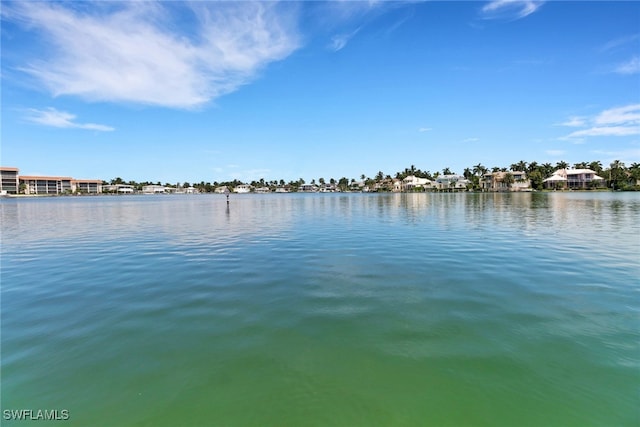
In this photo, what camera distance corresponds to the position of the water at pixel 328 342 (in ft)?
19.4

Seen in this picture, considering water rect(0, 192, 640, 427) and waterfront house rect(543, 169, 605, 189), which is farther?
waterfront house rect(543, 169, 605, 189)

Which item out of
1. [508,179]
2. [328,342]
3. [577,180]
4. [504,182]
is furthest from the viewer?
[504,182]

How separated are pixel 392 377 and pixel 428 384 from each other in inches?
27.7

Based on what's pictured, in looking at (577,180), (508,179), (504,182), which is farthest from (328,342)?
(577,180)

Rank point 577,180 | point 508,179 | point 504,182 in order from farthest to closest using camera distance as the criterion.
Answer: point 504,182 < point 508,179 < point 577,180

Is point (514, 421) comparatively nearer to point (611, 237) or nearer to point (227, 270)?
point (227, 270)

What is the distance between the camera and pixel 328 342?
324 inches

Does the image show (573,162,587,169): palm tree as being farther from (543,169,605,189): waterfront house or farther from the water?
the water

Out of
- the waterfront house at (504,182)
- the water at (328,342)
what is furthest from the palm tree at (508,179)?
the water at (328,342)

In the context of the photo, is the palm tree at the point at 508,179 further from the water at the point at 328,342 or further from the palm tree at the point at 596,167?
the water at the point at 328,342

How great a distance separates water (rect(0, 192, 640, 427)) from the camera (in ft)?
19.4

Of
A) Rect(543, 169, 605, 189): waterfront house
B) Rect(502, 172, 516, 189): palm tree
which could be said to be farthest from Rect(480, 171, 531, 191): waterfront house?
Rect(543, 169, 605, 189): waterfront house

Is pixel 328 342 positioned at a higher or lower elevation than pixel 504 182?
lower

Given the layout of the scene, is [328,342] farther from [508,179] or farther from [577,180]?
[577,180]
